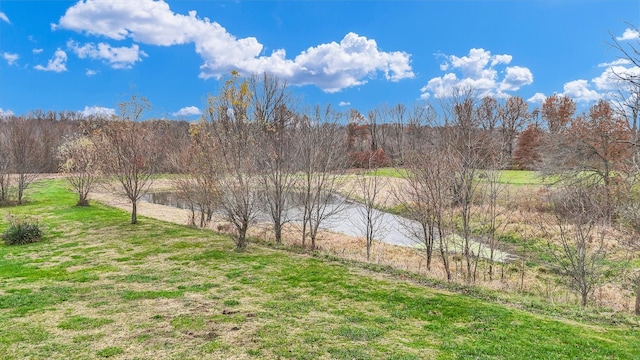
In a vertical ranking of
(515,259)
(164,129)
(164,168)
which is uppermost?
(164,129)

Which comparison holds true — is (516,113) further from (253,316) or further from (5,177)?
(5,177)

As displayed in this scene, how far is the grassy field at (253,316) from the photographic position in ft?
18.0

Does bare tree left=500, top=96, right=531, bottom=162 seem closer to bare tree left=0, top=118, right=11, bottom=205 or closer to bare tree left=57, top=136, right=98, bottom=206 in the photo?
bare tree left=57, top=136, right=98, bottom=206

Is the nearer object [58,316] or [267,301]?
[58,316]

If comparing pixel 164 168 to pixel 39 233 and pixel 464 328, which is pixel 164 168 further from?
pixel 464 328

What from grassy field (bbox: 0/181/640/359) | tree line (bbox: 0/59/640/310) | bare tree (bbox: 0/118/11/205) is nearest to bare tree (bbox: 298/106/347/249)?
tree line (bbox: 0/59/640/310)

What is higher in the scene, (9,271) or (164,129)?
(164,129)

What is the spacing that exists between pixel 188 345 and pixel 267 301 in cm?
212

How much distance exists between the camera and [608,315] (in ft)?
23.3

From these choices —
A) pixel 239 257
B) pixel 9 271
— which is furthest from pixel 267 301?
pixel 9 271

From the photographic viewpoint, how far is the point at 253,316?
22.0 feet

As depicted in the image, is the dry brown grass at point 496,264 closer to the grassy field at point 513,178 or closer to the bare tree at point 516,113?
the grassy field at point 513,178

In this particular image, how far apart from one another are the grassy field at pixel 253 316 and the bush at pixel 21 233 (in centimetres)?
207

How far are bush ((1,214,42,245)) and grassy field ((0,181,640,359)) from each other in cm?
207
